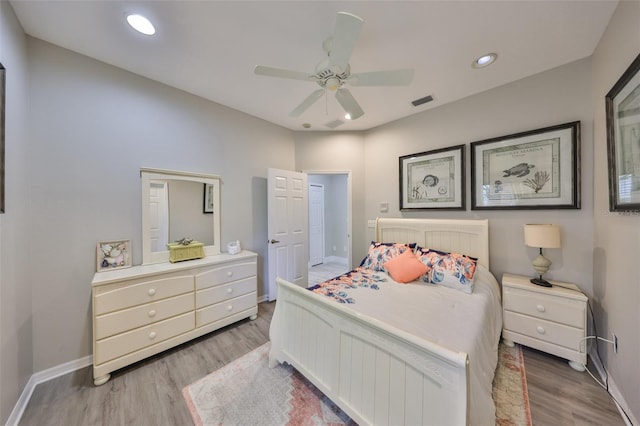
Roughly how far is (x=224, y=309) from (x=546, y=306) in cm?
315

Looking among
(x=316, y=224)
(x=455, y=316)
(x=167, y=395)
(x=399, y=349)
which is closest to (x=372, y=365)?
(x=399, y=349)

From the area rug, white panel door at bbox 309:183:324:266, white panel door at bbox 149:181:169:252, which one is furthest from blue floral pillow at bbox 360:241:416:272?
white panel door at bbox 309:183:324:266

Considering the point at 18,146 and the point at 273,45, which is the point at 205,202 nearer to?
the point at 18,146

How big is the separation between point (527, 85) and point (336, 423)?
11.5 feet

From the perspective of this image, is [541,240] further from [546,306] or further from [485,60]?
[485,60]

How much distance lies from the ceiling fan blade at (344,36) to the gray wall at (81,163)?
2093 mm

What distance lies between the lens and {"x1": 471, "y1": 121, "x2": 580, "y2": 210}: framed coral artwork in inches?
82.6

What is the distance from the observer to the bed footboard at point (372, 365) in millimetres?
1001

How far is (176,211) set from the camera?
2574 mm

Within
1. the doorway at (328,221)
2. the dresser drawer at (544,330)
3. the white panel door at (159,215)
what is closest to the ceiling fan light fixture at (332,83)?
the white panel door at (159,215)

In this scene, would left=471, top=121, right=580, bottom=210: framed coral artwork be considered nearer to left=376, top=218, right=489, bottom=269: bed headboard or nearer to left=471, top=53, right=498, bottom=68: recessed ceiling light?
left=376, top=218, right=489, bottom=269: bed headboard

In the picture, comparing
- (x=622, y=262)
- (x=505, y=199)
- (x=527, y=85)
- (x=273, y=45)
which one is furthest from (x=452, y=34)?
(x=622, y=262)

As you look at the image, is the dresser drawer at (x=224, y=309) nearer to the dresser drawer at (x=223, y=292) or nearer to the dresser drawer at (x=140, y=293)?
the dresser drawer at (x=223, y=292)

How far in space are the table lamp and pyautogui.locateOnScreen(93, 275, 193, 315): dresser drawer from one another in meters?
3.34
